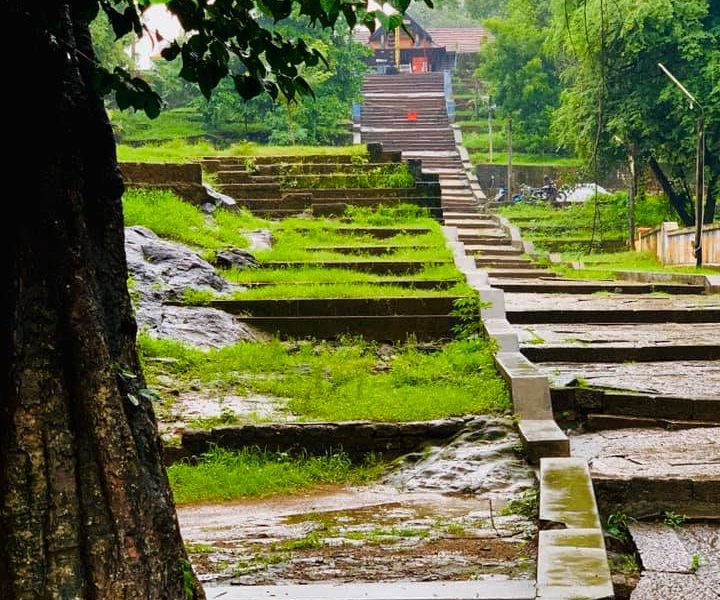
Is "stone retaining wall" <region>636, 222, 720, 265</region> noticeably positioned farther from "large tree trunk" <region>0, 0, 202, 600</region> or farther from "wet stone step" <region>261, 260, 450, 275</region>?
→ "large tree trunk" <region>0, 0, 202, 600</region>

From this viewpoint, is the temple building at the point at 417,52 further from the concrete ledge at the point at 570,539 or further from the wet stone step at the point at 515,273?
the concrete ledge at the point at 570,539

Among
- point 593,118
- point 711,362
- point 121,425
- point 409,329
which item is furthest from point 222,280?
point 593,118

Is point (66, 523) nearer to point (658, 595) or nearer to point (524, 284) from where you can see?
point (658, 595)

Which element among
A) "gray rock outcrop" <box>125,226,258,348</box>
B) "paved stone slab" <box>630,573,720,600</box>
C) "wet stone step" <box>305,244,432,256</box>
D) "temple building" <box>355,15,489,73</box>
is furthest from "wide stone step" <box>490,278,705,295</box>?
"temple building" <box>355,15,489,73</box>

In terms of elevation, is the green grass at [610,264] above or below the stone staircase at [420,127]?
below

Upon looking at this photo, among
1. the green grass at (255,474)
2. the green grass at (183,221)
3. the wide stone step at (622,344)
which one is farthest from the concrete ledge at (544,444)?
the green grass at (183,221)

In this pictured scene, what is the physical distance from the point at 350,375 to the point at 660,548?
4.19 meters

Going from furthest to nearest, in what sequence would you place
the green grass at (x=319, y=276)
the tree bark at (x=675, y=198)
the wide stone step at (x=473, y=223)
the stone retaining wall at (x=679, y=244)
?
the tree bark at (x=675, y=198)
the wide stone step at (x=473, y=223)
the stone retaining wall at (x=679, y=244)
the green grass at (x=319, y=276)

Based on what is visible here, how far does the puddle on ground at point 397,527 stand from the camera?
13.8 ft

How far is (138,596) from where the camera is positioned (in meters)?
2.74

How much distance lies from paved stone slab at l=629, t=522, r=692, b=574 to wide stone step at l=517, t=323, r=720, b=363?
165 inches

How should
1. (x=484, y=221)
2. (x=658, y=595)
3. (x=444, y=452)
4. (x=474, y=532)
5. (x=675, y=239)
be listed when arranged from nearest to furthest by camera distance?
(x=658, y=595) < (x=474, y=532) < (x=444, y=452) < (x=675, y=239) < (x=484, y=221)

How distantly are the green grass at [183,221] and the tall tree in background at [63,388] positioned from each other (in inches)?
403

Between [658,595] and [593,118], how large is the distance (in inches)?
942
